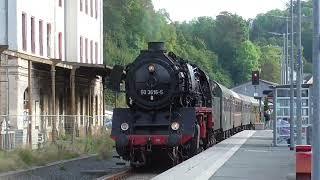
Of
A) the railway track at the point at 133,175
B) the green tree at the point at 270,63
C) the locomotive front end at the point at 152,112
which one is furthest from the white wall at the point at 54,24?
the green tree at the point at 270,63

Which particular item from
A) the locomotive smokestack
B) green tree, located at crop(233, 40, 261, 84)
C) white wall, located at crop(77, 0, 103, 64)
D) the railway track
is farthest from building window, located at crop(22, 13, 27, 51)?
green tree, located at crop(233, 40, 261, 84)

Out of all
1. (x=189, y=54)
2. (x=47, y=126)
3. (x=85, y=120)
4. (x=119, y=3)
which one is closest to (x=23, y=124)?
(x=47, y=126)

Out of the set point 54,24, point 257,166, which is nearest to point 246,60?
point 54,24

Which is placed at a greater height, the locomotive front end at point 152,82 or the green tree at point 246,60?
the green tree at point 246,60

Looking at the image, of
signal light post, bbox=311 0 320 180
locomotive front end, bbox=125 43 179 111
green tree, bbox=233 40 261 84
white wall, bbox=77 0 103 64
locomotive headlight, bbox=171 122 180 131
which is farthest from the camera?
green tree, bbox=233 40 261 84

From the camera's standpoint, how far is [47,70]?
129 feet

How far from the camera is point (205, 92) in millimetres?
25828

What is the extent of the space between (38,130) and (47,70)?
11497 mm

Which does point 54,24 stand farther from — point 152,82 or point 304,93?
point 152,82

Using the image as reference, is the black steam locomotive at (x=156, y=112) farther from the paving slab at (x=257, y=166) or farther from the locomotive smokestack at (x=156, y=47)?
the paving slab at (x=257, y=166)

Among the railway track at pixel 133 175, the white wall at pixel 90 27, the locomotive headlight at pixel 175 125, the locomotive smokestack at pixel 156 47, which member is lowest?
the railway track at pixel 133 175

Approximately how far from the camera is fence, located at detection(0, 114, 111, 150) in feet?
83.7

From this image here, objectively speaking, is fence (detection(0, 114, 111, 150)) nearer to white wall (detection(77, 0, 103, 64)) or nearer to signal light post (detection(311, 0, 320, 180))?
white wall (detection(77, 0, 103, 64))

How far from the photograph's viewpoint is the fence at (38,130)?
25500 mm
